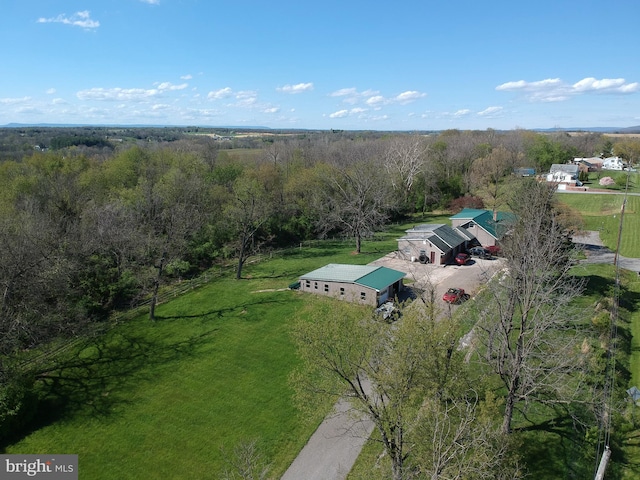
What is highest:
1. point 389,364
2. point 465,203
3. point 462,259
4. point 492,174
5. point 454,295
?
point 492,174

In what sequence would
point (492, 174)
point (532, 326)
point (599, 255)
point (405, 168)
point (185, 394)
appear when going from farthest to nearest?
point (492, 174) < point (405, 168) < point (599, 255) < point (532, 326) < point (185, 394)

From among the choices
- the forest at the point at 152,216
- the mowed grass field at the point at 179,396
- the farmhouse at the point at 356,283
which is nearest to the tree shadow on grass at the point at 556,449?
the mowed grass field at the point at 179,396

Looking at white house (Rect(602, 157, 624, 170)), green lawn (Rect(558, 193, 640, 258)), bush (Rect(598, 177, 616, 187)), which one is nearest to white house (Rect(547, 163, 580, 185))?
bush (Rect(598, 177, 616, 187))

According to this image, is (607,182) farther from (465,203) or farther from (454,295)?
(454,295)

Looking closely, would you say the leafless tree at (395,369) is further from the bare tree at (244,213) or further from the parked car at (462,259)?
the parked car at (462,259)

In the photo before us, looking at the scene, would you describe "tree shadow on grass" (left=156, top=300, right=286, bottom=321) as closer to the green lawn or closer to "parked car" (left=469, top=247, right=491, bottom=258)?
"parked car" (left=469, top=247, right=491, bottom=258)

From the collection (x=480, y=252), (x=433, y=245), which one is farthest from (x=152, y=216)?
(x=480, y=252)
